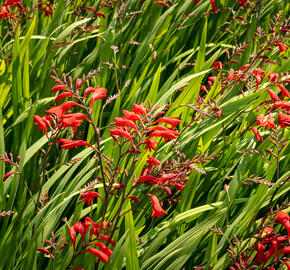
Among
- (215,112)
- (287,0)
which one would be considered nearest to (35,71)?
(215,112)

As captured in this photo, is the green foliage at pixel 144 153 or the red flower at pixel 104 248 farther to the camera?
the green foliage at pixel 144 153

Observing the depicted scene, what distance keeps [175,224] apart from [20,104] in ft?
2.99

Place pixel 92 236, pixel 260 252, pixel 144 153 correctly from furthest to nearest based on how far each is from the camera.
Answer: pixel 144 153, pixel 260 252, pixel 92 236

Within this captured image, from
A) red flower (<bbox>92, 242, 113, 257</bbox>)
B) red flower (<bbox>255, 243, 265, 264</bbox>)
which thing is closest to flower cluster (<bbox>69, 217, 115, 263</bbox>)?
red flower (<bbox>92, 242, 113, 257</bbox>)

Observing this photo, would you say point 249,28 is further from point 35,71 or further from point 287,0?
point 35,71

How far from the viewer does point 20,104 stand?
2.00 metres

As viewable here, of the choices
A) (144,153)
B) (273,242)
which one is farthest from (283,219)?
(144,153)

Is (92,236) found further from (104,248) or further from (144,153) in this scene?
(144,153)

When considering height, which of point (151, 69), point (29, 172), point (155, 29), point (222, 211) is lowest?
point (29, 172)

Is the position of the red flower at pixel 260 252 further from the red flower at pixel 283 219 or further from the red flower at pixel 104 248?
the red flower at pixel 104 248

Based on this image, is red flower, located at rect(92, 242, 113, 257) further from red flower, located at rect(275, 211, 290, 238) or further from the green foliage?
red flower, located at rect(275, 211, 290, 238)

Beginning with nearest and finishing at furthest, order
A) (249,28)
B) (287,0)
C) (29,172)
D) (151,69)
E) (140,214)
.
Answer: (140,214), (29,172), (151,69), (249,28), (287,0)

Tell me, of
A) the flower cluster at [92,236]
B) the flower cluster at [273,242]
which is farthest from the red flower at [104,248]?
the flower cluster at [273,242]

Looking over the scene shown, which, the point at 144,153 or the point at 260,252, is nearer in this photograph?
the point at 260,252
